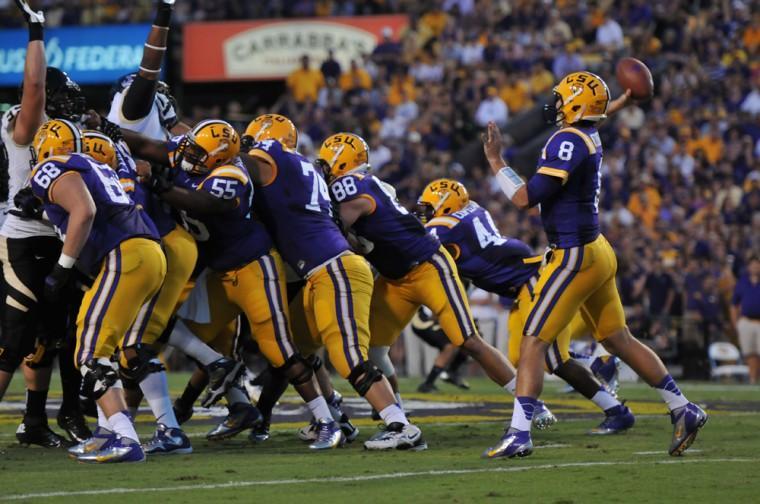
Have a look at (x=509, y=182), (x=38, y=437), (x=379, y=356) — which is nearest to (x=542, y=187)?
(x=509, y=182)

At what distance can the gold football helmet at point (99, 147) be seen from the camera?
25.6ft

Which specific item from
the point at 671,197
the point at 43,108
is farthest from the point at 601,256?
the point at 671,197

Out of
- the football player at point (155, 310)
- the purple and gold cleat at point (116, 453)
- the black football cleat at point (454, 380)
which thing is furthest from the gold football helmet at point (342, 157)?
the black football cleat at point (454, 380)

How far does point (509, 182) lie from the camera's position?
7617 mm

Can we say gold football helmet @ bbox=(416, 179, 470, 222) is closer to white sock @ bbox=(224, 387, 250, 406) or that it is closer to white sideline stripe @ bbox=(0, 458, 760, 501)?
white sock @ bbox=(224, 387, 250, 406)

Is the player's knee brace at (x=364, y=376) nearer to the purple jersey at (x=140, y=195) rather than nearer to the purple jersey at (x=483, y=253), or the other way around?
the purple jersey at (x=140, y=195)

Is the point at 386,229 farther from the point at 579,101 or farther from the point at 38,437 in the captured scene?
the point at 38,437

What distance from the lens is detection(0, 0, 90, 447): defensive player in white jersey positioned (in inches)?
309

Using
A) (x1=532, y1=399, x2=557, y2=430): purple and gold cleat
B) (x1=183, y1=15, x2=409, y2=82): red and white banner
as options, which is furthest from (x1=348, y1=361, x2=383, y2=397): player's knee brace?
(x1=183, y1=15, x2=409, y2=82): red and white banner

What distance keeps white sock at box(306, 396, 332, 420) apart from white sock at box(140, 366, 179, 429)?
816 millimetres

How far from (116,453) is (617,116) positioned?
1328 centimetres

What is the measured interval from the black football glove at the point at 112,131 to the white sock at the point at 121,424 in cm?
170

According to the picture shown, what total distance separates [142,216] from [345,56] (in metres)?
16.8

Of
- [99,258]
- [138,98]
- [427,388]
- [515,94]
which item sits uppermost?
[515,94]
